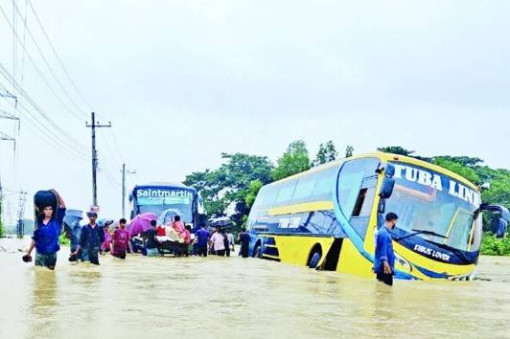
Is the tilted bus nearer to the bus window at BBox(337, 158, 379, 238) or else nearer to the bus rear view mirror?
the bus window at BBox(337, 158, 379, 238)

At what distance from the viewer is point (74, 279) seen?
14602mm

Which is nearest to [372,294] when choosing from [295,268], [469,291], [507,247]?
[469,291]

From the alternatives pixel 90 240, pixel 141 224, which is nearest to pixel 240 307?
pixel 90 240

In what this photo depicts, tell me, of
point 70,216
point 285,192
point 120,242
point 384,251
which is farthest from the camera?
point 70,216

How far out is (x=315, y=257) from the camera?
2041 cm

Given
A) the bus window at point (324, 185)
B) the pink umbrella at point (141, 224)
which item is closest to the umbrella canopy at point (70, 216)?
the pink umbrella at point (141, 224)

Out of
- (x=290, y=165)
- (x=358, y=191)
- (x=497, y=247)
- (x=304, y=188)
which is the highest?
(x=290, y=165)

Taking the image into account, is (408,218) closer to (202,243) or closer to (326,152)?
(202,243)

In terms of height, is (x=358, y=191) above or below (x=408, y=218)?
above

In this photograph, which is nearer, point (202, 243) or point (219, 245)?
point (202, 243)

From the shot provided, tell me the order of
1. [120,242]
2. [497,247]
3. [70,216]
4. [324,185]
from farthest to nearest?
1. [497,247]
2. [70,216]
3. [120,242]
4. [324,185]

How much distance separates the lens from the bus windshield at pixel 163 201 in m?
34.7

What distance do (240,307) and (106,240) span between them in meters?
20.2

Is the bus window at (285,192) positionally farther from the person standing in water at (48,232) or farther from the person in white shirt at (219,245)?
the person standing in water at (48,232)
